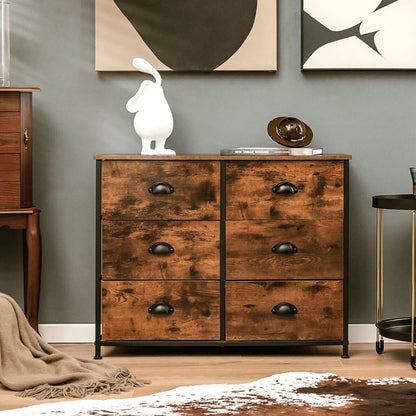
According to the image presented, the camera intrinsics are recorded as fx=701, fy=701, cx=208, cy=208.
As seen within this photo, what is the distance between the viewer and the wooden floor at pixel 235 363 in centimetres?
265

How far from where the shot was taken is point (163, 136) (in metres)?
3.07

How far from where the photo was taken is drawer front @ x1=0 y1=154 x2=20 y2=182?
2.94m

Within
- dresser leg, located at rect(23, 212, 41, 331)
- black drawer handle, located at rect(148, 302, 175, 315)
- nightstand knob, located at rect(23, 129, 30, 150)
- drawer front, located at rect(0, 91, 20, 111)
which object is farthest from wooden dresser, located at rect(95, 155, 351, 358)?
drawer front, located at rect(0, 91, 20, 111)

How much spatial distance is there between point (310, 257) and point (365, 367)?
0.49m

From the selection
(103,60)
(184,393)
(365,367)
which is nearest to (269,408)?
(184,393)

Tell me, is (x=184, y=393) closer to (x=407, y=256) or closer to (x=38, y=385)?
(x=38, y=385)

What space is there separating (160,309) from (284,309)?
0.52m

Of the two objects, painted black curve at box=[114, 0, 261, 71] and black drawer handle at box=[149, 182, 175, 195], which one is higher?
painted black curve at box=[114, 0, 261, 71]

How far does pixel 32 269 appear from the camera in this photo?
3002 mm

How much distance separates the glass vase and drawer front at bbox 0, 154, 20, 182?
346 millimetres

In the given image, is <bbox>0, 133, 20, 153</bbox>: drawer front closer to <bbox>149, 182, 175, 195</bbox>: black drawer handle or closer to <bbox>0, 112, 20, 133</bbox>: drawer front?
<bbox>0, 112, 20, 133</bbox>: drawer front

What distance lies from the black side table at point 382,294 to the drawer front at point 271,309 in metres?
0.31

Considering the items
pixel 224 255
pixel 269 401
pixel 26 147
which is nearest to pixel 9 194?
pixel 26 147

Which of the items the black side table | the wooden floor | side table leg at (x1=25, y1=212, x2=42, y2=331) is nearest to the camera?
the wooden floor
